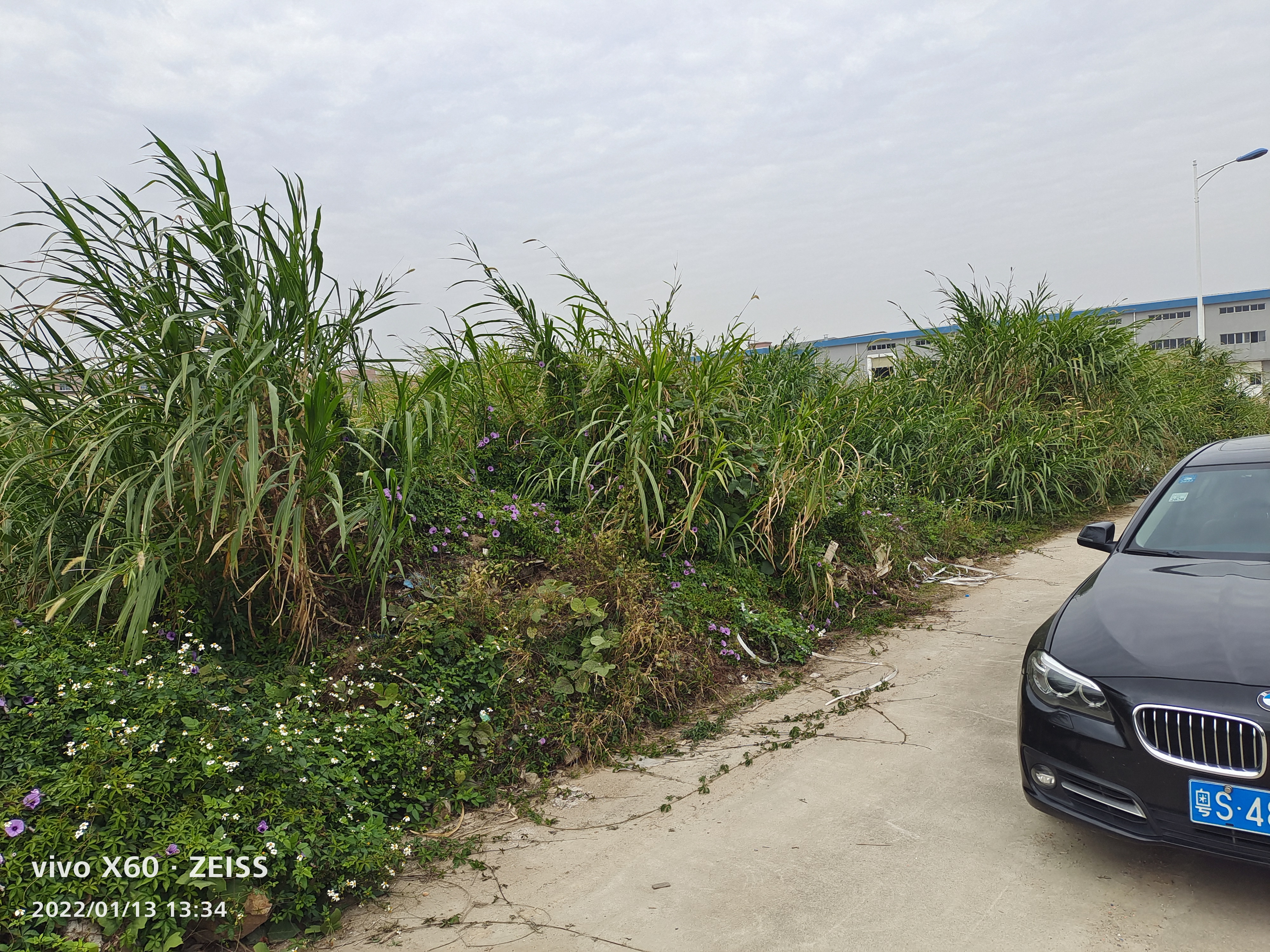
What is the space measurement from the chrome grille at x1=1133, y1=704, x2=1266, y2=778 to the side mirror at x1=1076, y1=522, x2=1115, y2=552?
4.89 ft

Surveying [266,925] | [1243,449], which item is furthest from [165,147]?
[1243,449]

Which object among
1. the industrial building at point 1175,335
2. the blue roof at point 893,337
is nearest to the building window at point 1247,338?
the industrial building at point 1175,335

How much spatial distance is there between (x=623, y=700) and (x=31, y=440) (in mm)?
3263

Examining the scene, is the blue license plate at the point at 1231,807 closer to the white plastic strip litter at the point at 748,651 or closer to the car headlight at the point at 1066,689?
the car headlight at the point at 1066,689

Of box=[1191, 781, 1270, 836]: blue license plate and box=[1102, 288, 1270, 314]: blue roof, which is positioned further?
box=[1102, 288, 1270, 314]: blue roof

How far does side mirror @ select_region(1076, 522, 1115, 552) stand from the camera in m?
3.84

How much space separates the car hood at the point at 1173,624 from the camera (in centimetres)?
254

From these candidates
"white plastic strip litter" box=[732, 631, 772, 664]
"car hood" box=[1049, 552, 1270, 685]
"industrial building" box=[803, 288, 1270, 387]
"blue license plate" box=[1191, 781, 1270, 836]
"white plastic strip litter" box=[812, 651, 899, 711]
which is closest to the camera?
"blue license plate" box=[1191, 781, 1270, 836]

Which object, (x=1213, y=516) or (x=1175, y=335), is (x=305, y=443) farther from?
(x=1175, y=335)

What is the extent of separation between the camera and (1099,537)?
3.87 metres

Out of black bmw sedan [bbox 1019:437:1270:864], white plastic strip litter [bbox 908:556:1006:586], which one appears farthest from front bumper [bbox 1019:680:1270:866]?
white plastic strip litter [bbox 908:556:1006:586]

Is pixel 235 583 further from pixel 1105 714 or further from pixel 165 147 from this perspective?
pixel 1105 714

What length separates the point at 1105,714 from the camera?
258 cm

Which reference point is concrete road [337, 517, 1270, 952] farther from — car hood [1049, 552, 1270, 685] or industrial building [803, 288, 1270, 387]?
industrial building [803, 288, 1270, 387]
